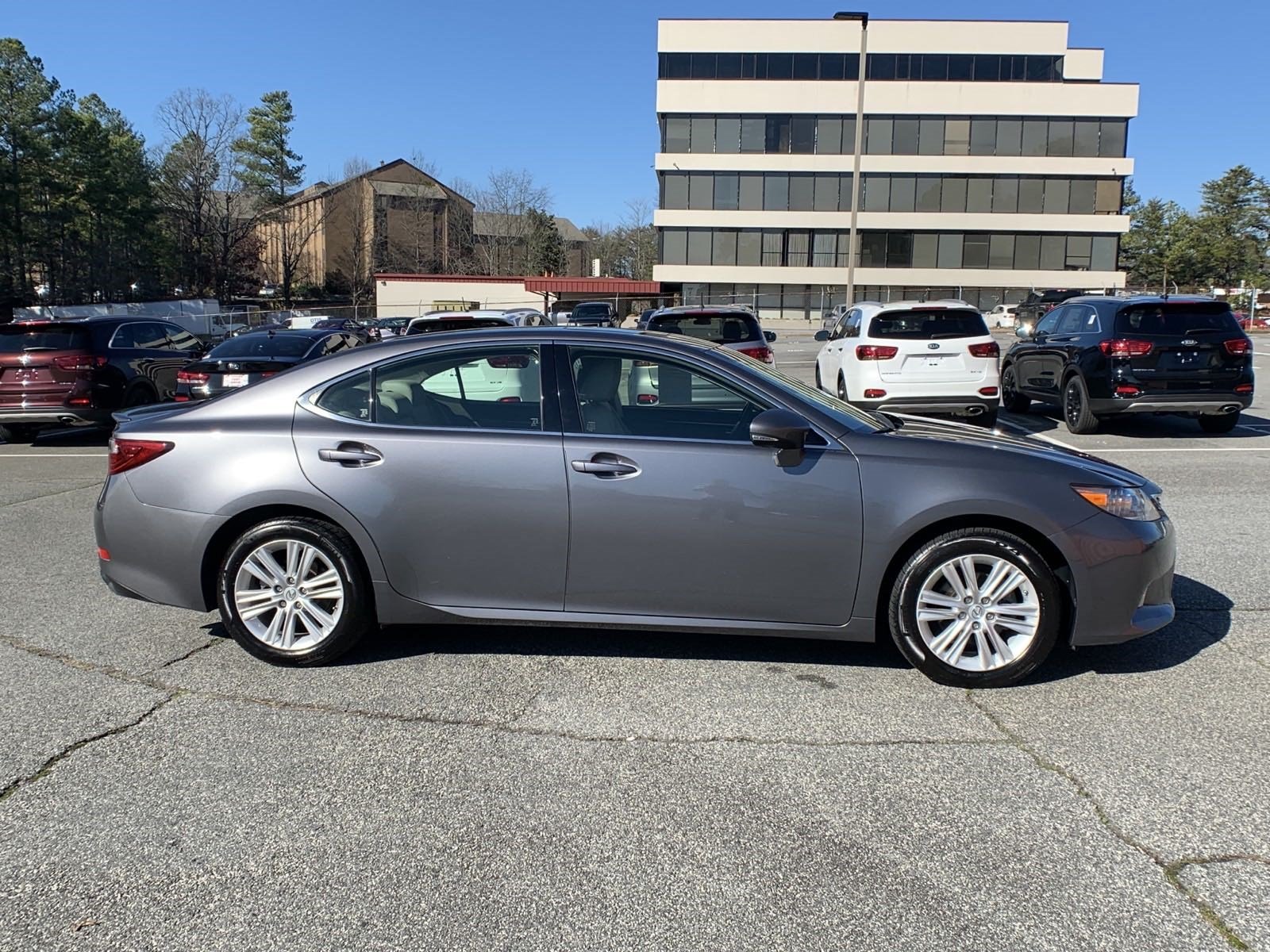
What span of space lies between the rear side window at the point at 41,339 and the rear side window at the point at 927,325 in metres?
9.59

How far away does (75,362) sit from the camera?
11.6 metres

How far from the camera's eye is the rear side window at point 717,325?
41.4 ft

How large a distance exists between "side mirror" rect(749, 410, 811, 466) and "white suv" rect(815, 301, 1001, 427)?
782 cm

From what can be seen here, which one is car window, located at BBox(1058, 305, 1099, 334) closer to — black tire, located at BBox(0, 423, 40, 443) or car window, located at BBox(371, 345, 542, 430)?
car window, located at BBox(371, 345, 542, 430)

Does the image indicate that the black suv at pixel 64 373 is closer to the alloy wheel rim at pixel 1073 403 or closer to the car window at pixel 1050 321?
the alloy wheel rim at pixel 1073 403

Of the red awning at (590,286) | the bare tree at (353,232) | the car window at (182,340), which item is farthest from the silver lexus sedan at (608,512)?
the bare tree at (353,232)

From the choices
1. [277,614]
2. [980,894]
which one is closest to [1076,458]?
[980,894]

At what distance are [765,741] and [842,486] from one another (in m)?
1.14

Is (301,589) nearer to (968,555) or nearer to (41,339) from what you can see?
(968,555)

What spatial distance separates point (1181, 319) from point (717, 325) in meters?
5.42

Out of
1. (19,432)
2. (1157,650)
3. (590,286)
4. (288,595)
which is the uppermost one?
(590,286)

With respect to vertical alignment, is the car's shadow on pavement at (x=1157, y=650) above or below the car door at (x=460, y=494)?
below

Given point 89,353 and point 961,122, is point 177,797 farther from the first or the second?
point 961,122

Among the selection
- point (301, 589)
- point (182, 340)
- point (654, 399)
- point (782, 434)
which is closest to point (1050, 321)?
point (654, 399)
